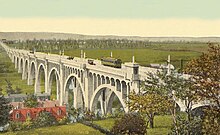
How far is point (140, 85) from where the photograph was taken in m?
53.7

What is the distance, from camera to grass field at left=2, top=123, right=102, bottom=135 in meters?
59.8

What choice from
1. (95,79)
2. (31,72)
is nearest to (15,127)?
(95,79)

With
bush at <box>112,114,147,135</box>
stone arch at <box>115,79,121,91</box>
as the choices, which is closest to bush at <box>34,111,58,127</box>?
stone arch at <box>115,79,121,91</box>

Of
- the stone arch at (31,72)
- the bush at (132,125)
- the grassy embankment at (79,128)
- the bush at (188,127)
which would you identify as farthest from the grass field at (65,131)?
the stone arch at (31,72)

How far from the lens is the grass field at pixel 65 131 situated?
196 feet

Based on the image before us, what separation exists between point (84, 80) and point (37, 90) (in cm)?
5381

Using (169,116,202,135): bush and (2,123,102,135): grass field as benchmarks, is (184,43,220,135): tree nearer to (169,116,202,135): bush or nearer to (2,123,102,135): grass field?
(169,116,202,135): bush

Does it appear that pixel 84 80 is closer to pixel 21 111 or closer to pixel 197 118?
pixel 21 111

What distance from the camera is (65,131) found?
6109 centimetres

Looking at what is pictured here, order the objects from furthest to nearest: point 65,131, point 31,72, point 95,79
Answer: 1. point 31,72
2. point 95,79
3. point 65,131

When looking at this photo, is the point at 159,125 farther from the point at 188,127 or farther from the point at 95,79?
the point at 95,79

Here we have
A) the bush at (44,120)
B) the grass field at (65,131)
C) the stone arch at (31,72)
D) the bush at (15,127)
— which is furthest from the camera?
the stone arch at (31,72)

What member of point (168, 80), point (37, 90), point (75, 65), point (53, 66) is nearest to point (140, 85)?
point (168, 80)

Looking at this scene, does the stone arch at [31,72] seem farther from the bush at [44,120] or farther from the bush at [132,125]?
the bush at [132,125]
